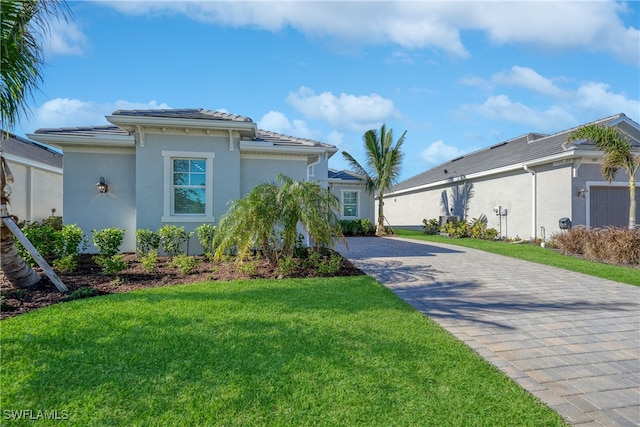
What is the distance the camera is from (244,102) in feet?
41.4

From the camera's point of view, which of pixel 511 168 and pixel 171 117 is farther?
pixel 511 168

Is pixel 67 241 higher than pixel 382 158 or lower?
lower

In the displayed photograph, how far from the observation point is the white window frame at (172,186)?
9680 mm

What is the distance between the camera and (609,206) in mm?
13703

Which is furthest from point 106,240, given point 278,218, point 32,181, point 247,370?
point 32,181

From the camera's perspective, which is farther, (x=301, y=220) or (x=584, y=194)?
(x=584, y=194)

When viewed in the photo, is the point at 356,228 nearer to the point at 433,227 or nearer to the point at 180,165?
the point at 433,227

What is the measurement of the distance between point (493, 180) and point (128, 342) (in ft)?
59.9

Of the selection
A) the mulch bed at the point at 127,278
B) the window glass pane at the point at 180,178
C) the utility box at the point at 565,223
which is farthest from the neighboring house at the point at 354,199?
the mulch bed at the point at 127,278

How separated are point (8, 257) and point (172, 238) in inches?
146

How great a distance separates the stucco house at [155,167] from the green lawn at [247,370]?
501 cm

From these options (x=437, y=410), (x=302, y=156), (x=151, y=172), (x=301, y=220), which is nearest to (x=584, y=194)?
(x=302, y=156)

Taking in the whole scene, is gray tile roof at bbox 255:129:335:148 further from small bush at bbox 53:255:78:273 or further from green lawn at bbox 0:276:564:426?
green lawn at bbox 0:276:564:426

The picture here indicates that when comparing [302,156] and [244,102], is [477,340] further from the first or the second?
[244,102]
